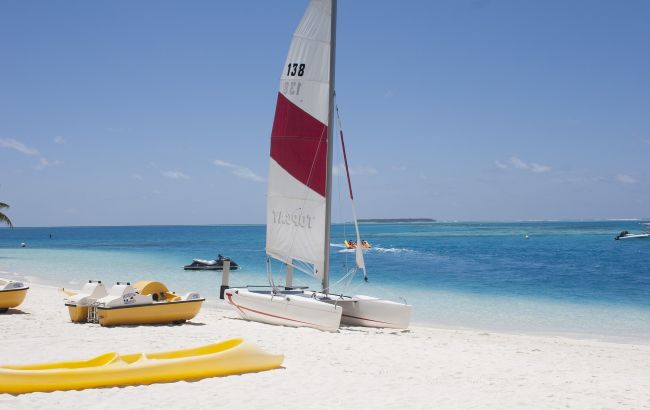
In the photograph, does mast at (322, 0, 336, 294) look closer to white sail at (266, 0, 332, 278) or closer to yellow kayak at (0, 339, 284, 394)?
white sail at (266, 0, 332, 278)

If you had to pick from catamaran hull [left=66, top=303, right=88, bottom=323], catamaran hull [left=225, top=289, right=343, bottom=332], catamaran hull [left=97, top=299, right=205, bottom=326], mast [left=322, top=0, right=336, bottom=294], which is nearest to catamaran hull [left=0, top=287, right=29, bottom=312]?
catamaran hull [left=66, top=303, right=88, bottom=323]

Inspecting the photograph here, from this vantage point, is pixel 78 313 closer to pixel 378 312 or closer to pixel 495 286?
pixel 378 312

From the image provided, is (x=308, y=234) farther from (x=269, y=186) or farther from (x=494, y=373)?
(x=494, y=373)

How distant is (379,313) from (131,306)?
558cm

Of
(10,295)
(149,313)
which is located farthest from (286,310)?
(10,295)

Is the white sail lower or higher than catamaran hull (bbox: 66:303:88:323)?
higher

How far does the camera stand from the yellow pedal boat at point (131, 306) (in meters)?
12.4

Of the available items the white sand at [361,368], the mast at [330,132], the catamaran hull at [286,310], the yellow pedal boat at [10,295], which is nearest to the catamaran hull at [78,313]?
the white sand at [361,368]

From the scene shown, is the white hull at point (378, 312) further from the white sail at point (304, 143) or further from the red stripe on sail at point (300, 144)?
the red stripe on sail at point (300, 144)

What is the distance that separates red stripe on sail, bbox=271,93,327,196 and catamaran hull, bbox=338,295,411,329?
279 centimetres

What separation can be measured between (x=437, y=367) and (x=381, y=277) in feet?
75.1

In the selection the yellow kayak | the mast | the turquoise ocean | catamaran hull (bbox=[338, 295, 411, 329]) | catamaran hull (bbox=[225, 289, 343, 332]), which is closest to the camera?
the yellow kayak

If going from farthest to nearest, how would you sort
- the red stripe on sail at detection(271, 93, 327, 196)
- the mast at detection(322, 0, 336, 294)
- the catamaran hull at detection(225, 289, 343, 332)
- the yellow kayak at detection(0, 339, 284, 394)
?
the red stripe on sail at detection(271, 93, 327, 196) → the mast at detection(322, 0, 336, 294) → the catamaran hull at detection(225, 289, 343, 332) → the yellow kayak at detection(0, 339, 284, 394)

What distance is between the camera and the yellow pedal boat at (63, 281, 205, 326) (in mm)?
12414
